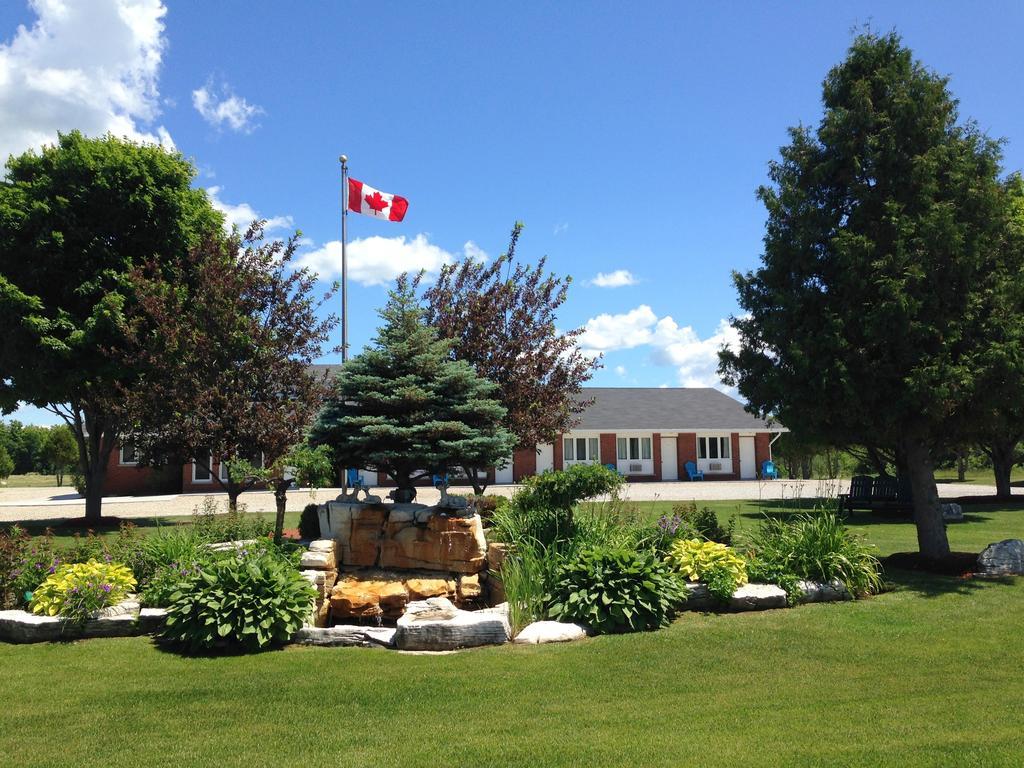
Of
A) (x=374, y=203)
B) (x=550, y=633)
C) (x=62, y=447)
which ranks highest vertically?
(x=374, y=203)

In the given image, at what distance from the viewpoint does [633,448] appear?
3694 centimetres

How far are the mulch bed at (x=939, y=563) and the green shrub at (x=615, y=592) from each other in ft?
14.5

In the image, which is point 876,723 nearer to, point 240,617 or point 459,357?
point 240,617

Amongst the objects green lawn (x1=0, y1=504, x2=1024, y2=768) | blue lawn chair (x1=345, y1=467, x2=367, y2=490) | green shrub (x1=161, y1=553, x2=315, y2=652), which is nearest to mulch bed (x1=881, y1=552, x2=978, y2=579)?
green lawn (x1=0, y1=504, x2=1024, y2=768)

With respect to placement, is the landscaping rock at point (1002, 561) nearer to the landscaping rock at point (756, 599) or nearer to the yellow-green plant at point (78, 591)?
the landscaping rock at point (756, 599)

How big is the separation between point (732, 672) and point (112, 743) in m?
4.63

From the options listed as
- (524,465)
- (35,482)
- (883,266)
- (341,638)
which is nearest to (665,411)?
(524,465)

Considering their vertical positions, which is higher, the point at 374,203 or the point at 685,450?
the point at 374,203

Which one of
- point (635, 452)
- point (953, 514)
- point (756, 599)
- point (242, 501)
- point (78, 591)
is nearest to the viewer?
point (78, 591)

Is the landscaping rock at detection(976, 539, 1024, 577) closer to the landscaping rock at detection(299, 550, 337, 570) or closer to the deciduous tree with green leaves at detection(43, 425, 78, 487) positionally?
the landscaping rock at detection(299, 550, 337, 570)

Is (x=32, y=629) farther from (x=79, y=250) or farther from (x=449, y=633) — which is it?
(x=79, y=250)

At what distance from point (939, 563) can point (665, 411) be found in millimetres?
28304

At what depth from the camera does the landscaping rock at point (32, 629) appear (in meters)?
7.19

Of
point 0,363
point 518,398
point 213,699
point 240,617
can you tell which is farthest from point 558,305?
point 0,363
